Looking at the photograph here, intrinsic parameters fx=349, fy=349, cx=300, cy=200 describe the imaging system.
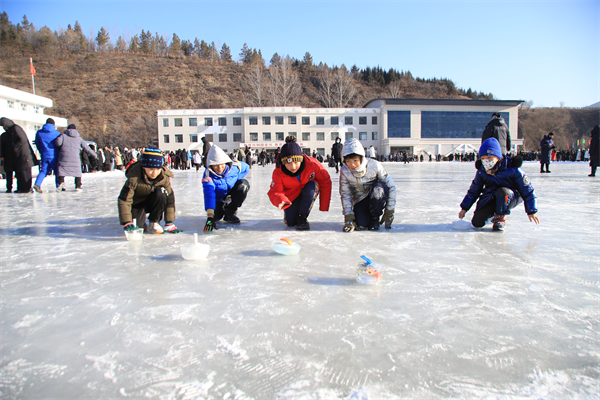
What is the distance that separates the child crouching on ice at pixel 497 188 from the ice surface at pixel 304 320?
337 millimetres

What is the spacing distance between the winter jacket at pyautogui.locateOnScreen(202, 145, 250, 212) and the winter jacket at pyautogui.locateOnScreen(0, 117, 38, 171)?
5.01m

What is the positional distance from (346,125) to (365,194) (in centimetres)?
4645

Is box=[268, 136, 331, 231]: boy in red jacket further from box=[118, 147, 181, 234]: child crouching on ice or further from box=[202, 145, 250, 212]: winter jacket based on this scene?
box=[118, 147, 181, 234]: child crouching on ice

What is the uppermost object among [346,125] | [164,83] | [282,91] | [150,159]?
[164,83]

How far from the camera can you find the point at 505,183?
3215mm

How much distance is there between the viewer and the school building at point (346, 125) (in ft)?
154

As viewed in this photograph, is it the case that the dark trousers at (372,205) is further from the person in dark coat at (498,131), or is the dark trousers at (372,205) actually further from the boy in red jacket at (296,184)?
the person in dark coat at (498,131)

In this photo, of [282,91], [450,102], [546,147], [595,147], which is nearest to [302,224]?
[595,147]

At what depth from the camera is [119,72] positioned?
268 feet

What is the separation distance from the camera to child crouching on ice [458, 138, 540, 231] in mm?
3104

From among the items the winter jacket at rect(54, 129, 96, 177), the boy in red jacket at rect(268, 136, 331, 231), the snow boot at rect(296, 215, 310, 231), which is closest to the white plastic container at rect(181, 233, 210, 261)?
the boy in red jacket at rect(268, 136, 331, 231)

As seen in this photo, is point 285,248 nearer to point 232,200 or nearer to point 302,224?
point 302,224

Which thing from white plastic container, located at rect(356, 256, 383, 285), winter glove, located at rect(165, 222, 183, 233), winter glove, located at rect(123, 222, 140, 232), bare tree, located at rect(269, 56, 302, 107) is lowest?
white plastic container, located at rect(356, 256, 383, 285)

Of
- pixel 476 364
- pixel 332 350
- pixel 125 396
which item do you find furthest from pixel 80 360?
pixel 476 364
